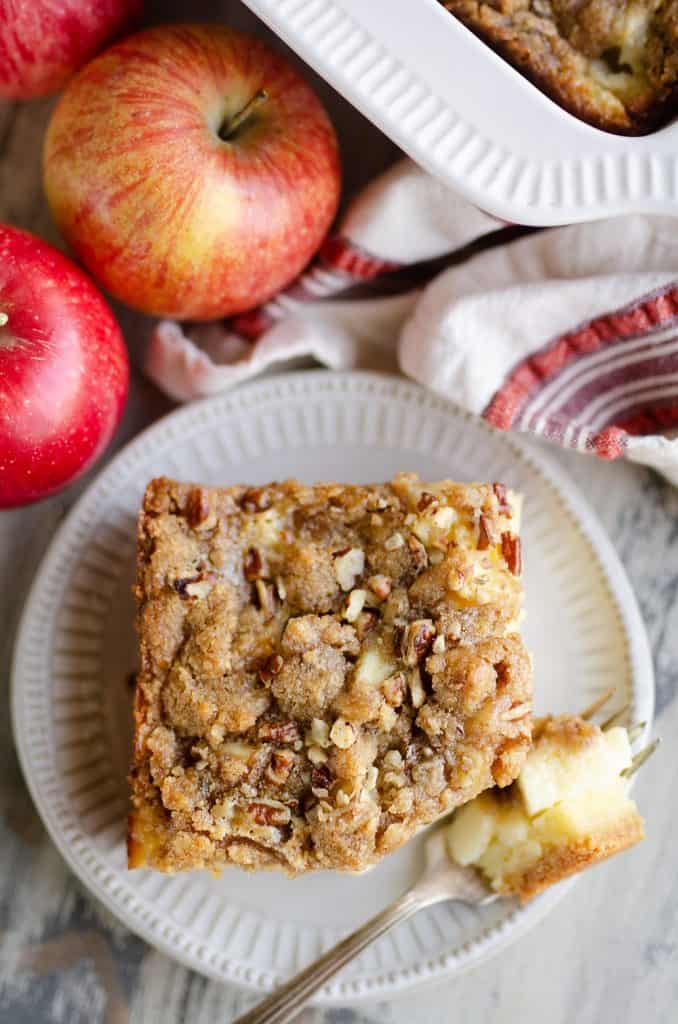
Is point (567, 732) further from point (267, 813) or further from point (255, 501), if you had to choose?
point (255, 501)

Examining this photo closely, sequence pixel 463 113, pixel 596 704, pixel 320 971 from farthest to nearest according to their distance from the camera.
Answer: pixel 596 704, pixel 320 971, pixel 463 113

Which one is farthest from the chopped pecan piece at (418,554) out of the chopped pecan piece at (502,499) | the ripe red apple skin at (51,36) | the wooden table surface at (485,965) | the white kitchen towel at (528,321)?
the ripe red apple skin at (51,36)

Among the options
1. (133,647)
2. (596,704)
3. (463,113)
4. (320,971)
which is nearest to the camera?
(463,113)

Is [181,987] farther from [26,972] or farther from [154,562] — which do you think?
[154,562]

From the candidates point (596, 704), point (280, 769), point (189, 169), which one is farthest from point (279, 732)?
point (189, 169)

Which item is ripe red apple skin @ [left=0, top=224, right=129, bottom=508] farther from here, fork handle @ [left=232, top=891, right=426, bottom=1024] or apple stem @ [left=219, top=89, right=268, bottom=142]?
fork handle @ [left=232, top=891, right=426, bottom=1024]

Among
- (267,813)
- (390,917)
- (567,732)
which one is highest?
(567,732)
